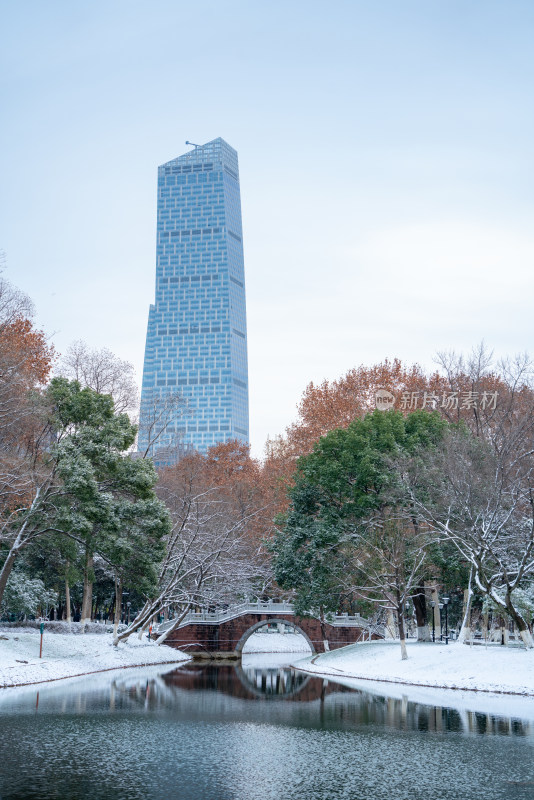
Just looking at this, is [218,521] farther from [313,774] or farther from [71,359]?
[313,774]

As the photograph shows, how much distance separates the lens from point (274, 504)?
2586 inches

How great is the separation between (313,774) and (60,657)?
27.5 m

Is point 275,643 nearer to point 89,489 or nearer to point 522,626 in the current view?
point 89,489

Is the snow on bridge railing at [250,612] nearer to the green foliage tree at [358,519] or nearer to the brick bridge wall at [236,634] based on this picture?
the brick bridge wall at [236,634]

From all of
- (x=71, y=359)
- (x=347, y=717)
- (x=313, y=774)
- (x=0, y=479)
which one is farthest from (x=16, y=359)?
(x=313, y=774)

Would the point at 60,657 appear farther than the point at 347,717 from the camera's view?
Yes

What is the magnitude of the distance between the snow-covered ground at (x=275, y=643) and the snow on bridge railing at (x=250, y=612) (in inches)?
998

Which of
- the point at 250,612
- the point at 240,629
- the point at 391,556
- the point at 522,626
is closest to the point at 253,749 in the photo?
the point at 522,626

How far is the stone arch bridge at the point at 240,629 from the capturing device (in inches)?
2525

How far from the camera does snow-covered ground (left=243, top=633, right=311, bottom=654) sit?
304 ft

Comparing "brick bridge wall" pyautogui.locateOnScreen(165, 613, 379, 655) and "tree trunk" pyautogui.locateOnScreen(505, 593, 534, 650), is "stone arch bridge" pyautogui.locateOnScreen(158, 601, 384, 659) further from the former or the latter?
"tree trunk" pyautogui.locateOnScreen(505, 593, 534, 650)

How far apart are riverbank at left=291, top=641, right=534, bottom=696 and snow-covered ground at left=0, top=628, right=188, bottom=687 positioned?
36.6 feet

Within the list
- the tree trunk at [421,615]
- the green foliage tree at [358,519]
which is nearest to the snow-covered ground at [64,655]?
the green foliage tree at [358,519]

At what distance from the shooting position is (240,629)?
218 feet
